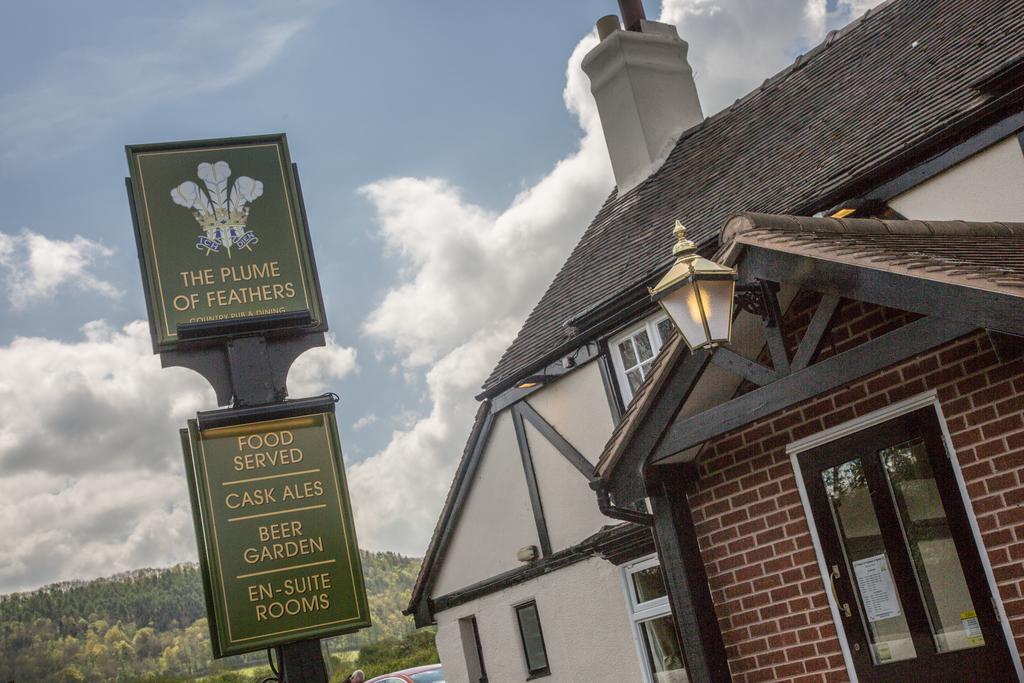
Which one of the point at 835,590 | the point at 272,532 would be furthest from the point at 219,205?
the point at 835,590

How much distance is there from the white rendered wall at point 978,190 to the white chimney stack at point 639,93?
5.87 meters

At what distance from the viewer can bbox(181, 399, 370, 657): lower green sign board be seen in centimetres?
556

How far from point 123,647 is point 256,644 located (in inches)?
3266

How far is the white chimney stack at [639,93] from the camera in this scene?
49.1 ft

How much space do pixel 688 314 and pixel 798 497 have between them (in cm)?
201

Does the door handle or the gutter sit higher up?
the gutter

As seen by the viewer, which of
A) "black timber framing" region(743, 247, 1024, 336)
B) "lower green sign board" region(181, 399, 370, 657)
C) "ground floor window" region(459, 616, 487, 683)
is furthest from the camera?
"ground floor window" region(459, 616, 487, 683)

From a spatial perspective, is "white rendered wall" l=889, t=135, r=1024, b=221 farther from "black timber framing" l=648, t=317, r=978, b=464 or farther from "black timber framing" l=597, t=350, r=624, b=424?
"black timber framing" l=597, t=350, r=624, b=424

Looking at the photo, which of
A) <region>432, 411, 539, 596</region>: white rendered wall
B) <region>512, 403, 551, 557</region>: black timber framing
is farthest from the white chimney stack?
<region>432, 411, 539, 596</region>: white rendered wall

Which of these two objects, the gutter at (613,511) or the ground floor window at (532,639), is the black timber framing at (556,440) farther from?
the gutter at (613,511)

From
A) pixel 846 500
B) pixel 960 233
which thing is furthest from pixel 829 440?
pixel 960 233

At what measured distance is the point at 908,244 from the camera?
7086 mm

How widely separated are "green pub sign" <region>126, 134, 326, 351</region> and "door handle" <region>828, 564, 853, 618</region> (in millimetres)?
4214

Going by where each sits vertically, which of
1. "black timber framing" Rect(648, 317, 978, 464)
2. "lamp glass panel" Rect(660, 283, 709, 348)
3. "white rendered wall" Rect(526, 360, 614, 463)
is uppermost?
"white rendered wall" Rect(526, 360, 614, 463)
